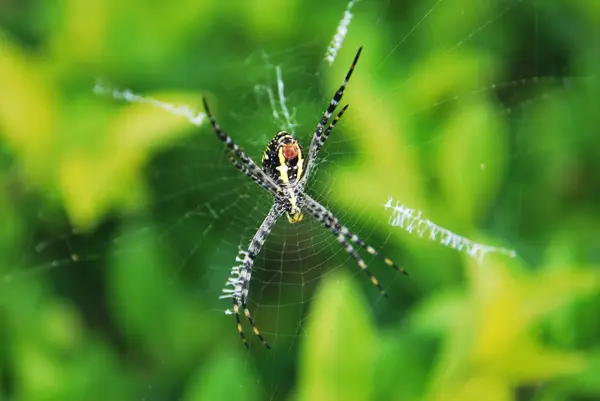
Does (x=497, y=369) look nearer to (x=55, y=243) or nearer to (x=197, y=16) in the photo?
(x=197, y=16)

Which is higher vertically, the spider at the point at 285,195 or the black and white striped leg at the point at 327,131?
the black and white striped leg at the point at 327,131

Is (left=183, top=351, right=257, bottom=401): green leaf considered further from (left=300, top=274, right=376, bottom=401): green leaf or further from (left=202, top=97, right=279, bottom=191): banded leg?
(left=202, top=97, right=279, bottom=191): banded leg

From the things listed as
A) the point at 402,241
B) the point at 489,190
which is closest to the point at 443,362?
the point at 402,241

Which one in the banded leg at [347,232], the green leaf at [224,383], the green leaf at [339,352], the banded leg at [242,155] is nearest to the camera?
the green leaf at [339,352]

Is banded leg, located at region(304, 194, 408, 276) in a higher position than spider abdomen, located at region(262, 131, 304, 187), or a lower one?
lower

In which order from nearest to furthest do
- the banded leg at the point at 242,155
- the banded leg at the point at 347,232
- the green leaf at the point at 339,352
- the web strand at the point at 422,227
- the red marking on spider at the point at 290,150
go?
1. the green leaf at the point at 339,352
2. the banded leg at the point at 242,155
3. the web strand at the point at 422,227
4. the red marking on spider at the point at 290,150
5. the banded leg at the point at 347,232

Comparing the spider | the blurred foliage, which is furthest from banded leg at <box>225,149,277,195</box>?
the blurred foliage

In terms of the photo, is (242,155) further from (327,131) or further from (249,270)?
(249,270)

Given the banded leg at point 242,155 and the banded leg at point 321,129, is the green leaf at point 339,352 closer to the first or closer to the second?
the banded leg at point 242,155

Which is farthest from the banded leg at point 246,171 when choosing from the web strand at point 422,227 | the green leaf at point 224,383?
the green leaf at point 224,383
